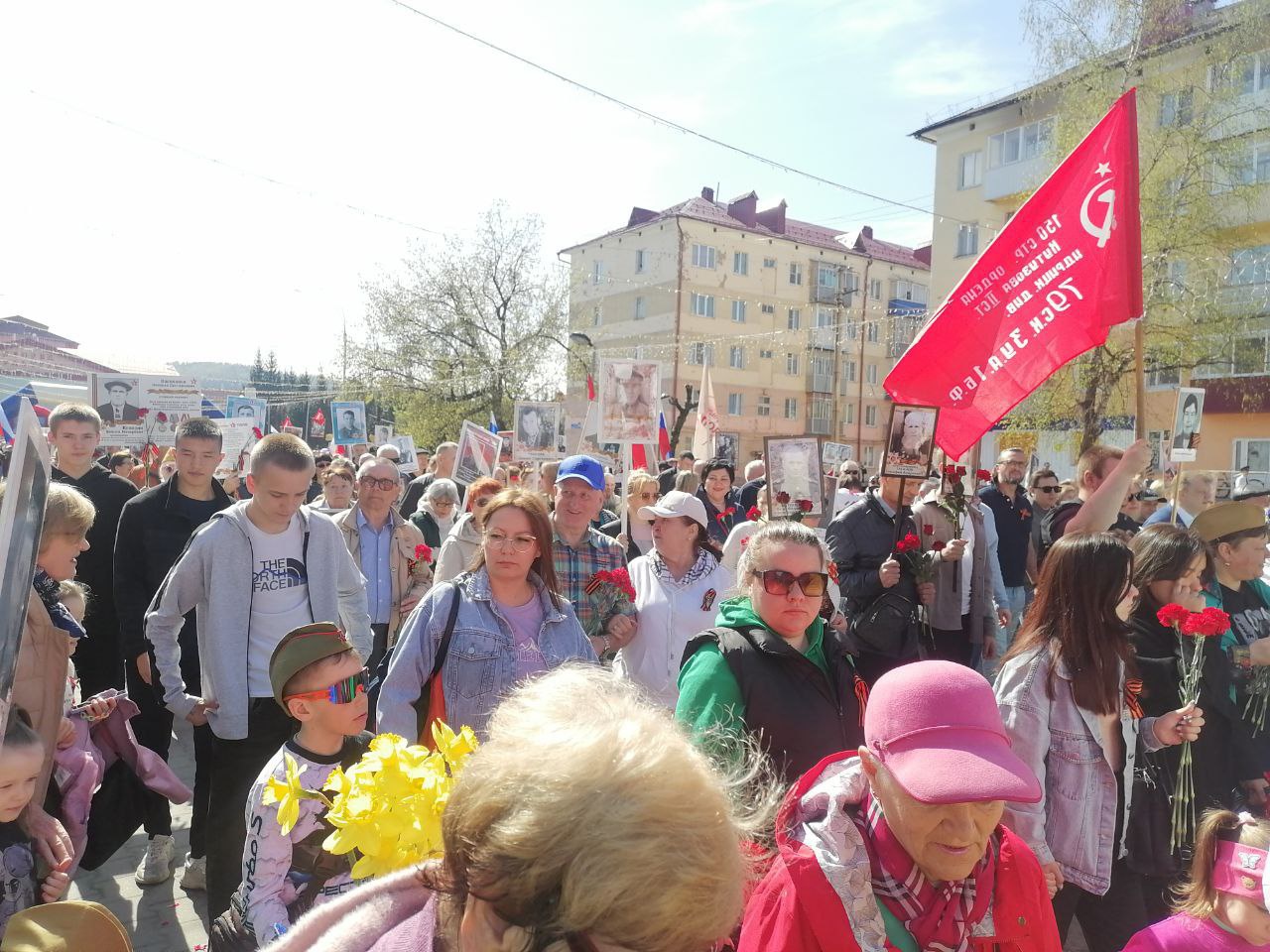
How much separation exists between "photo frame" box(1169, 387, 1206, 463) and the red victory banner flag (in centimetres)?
442

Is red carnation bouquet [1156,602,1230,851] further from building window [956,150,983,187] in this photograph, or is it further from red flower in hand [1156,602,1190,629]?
building window [956,150,983,187]

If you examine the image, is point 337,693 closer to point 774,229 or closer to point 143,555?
point 143,555

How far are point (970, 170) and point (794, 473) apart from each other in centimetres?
3328

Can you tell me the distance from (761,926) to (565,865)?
0.96m

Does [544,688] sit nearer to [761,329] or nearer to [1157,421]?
[1157,421]

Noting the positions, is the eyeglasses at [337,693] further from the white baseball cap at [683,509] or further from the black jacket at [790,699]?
the white baseball cap at [683,509]

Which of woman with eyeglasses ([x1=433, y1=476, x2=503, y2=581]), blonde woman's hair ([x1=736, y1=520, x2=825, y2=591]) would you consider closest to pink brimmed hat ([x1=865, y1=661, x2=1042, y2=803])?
blonde woman's hair ([x1=736, y1=520, x2=825, y2=591])

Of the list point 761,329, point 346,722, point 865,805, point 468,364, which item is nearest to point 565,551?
point 346,722

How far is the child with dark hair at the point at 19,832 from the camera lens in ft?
8.43

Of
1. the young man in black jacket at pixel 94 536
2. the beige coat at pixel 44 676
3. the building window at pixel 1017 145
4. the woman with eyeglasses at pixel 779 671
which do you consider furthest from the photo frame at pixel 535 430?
the building window at pixel 1017 145

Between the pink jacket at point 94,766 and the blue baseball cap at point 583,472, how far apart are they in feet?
8.02

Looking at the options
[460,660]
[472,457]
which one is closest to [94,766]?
[460,660]

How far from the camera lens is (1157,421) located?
97.2 ft

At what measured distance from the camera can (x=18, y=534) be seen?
165 cm
